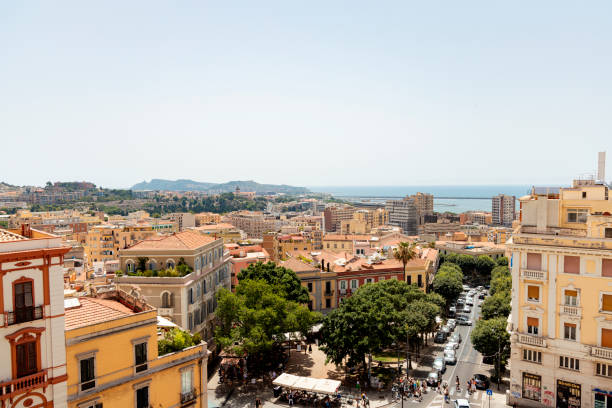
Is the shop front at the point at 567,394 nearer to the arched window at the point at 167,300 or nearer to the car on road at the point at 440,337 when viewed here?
the car on road at the point at 440,337

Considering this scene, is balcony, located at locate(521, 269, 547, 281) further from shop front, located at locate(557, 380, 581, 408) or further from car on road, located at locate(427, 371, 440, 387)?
car on road, located at locate(427, 371, 440, 387)

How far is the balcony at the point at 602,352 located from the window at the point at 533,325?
3678 millimetres

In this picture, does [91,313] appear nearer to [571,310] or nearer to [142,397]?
[142,397]

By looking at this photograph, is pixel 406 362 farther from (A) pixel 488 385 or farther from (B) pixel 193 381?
(B) pixel 193 381

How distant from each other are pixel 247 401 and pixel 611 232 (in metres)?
30.7

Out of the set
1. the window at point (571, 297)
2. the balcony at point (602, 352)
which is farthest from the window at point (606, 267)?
the balcony at point (602, 352)

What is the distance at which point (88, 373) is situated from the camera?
21.6m

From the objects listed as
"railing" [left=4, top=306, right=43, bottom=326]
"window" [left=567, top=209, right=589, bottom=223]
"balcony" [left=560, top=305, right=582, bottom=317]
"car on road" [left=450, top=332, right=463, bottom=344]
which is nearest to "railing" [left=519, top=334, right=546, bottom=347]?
"balcony" [left=560, top=305, right=582, bottom=317]

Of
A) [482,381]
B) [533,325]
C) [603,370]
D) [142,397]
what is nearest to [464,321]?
[482,381]

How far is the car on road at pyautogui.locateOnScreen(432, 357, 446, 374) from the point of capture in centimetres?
4462

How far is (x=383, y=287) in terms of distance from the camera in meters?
53.6

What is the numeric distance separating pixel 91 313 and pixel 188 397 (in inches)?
289

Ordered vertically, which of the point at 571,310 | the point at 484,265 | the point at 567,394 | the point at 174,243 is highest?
the point at 174,243

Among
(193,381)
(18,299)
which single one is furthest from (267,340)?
(18,299)
